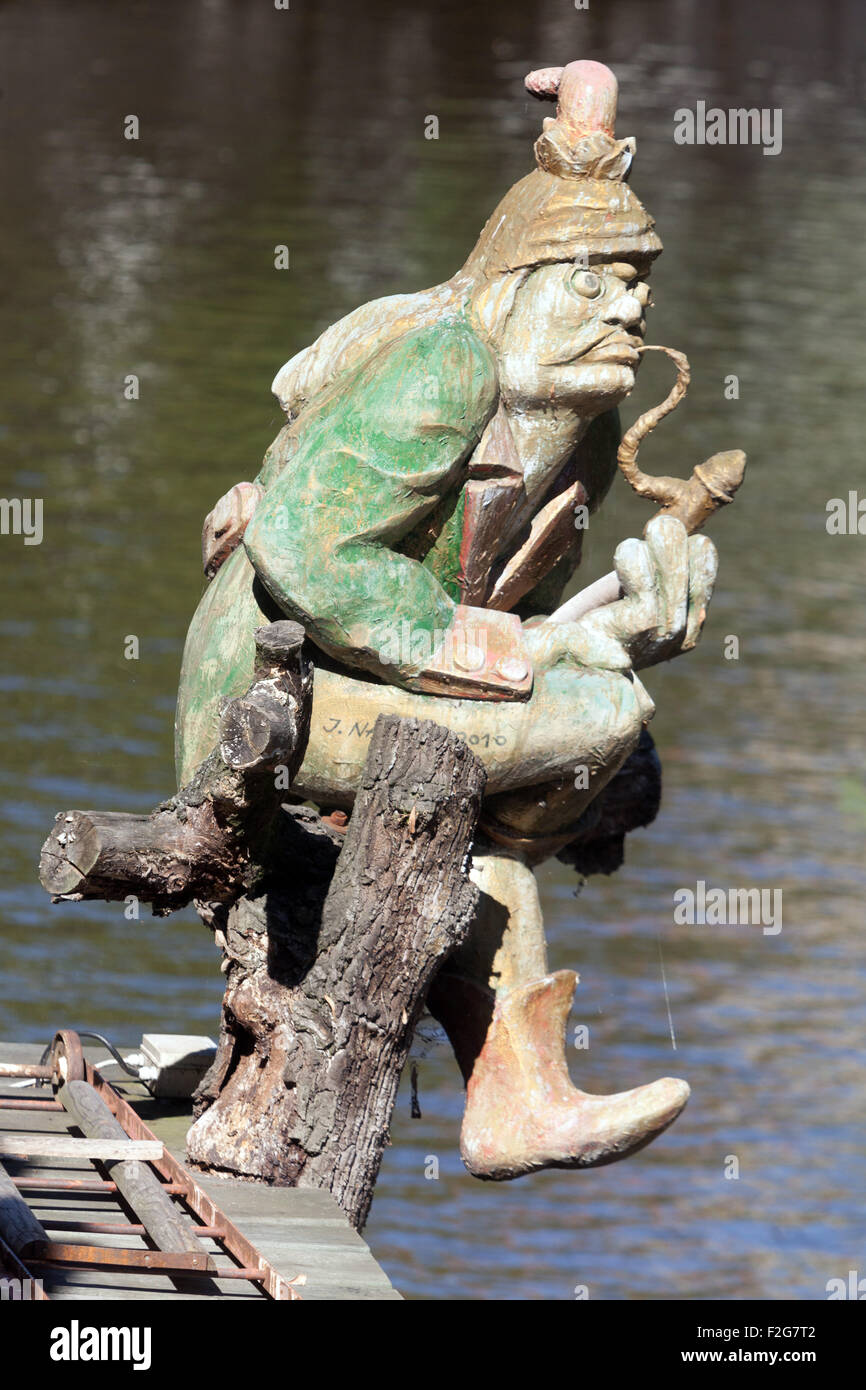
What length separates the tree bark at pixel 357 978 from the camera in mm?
3939

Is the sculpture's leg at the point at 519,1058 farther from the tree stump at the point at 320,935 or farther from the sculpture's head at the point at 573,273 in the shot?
the sculpture's head at the point at 573,273

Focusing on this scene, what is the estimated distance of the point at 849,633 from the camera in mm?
9234

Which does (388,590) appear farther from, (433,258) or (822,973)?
(433,258)

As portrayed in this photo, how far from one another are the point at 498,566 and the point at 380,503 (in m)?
0.39

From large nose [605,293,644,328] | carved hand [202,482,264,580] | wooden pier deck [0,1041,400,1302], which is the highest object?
large nose [605,293,644,328]

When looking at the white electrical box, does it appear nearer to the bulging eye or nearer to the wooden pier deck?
the wooden pier deck

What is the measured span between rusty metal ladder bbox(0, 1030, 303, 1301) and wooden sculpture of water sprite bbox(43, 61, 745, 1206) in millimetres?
447

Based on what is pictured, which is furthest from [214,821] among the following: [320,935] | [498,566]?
[498,566]

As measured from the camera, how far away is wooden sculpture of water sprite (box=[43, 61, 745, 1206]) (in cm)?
391

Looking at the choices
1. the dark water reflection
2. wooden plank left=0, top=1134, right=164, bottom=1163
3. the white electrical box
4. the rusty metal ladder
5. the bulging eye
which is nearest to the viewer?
the rusty metal ladder

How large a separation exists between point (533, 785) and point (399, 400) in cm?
75

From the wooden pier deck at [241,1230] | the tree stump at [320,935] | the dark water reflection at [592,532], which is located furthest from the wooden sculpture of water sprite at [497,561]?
the dark water reflection at [592,532]

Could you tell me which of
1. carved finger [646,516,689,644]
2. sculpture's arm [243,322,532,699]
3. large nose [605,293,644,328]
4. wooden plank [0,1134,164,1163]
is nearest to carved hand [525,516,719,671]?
carved finger [646,516,689,644]

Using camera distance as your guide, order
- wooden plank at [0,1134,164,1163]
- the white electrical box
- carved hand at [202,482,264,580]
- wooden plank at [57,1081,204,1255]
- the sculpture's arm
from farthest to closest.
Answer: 1. the white electrical box
2. carved hand at [202,482,264,580]
3. the sculpture's arm
4. wooden plank at [0,1134,164,1163]
5. wooden plank at [57,1081,204,1255]
